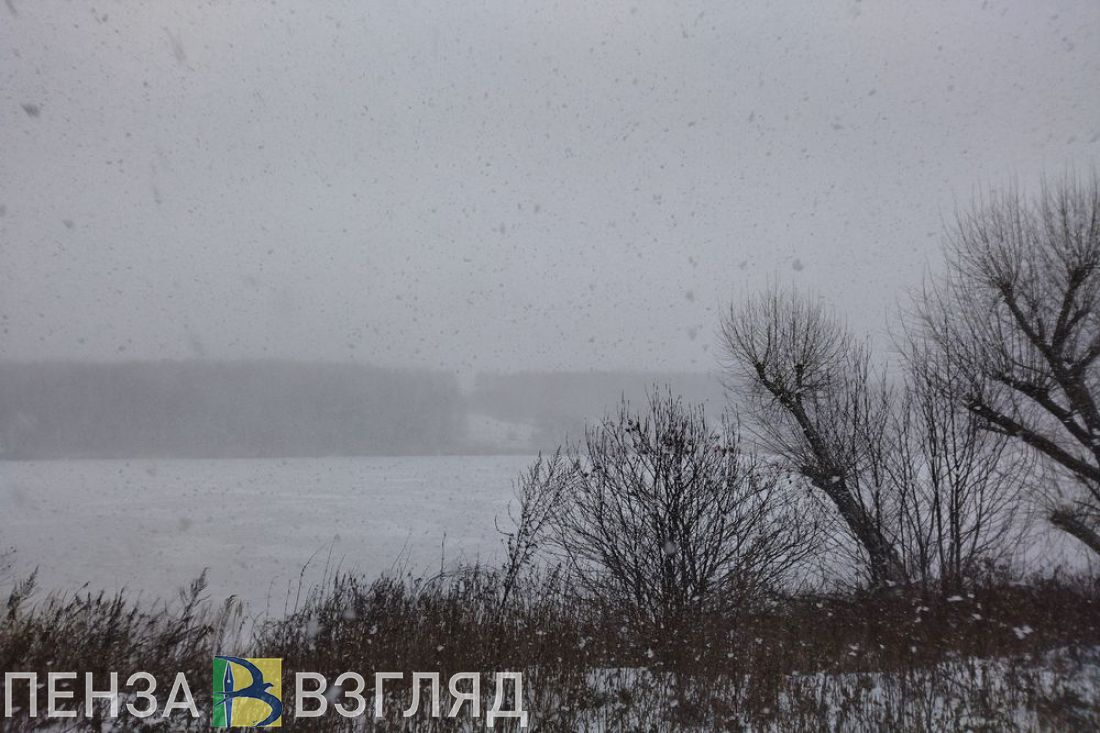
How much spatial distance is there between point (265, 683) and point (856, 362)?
1068 cm

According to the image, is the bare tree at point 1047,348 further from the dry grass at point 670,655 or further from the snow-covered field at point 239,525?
the snow-covered field at point 239,525

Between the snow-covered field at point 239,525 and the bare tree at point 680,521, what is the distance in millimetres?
3957

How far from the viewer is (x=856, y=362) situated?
1172cm

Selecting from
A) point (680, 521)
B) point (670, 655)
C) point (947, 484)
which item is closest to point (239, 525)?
point (680, 521)

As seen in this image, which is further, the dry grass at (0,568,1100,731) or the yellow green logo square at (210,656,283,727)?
the dry grass at (0,568,1100,731)

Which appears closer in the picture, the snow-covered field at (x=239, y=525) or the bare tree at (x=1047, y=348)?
the bare tree at (x=1047, y=348)

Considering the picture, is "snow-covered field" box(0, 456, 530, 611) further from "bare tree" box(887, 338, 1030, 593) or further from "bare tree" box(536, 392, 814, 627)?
"bare tree" box(887, 338, 1030, 593)

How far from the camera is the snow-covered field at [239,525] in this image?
19562mm

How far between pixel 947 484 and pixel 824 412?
7.76 feet

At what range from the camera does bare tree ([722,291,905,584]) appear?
1130cm

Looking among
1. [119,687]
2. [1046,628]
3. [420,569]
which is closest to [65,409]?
[420,569]

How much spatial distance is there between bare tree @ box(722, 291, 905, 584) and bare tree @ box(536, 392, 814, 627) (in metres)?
2.00

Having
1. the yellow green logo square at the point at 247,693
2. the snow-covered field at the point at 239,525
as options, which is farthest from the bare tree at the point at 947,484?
the yellow green logo square at the point at 247,693

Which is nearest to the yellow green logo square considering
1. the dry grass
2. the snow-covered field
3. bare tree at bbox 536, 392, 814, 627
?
the dry grass
